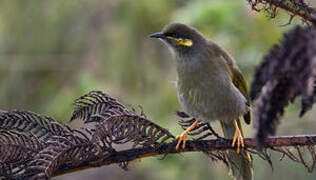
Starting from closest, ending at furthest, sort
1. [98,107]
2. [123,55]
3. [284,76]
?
[284,76], [98,107], [123,55]

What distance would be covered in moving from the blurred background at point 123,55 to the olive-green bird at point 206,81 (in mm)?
2344

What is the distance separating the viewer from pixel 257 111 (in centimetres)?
156

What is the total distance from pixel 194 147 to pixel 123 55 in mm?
4353

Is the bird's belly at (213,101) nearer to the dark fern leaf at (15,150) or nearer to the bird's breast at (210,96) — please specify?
the bird's breast at (210,96)

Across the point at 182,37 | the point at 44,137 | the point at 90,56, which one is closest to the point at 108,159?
the point at 44,137

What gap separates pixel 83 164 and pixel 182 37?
1866mm

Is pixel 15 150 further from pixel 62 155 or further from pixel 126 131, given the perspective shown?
pixel 126 131

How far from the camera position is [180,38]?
13.4 ft

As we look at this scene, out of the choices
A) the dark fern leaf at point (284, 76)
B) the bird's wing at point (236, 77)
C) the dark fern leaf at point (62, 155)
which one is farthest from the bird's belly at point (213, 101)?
the dark fern leaf at point (284, 76)

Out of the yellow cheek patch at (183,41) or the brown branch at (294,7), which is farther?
the yellow cheek patch at (183,41)

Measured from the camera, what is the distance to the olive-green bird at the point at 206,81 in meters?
3.79

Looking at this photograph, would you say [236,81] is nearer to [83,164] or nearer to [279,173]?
[83,164]

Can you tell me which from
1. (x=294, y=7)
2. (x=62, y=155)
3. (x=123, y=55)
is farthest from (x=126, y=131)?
(x=123, y=55)

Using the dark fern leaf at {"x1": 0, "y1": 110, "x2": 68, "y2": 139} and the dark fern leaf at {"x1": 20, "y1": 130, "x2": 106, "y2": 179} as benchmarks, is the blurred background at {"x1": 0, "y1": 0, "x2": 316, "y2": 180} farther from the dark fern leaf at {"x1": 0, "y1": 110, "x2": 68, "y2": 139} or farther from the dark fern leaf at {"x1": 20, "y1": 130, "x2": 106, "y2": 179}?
the dark fern leaf at {"x1": 20, "y1": 130, "x2": 106, "y2": 179}
